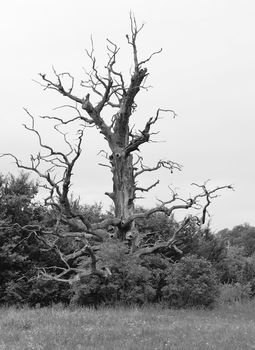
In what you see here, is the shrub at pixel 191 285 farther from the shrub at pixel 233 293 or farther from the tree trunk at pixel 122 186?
the tree trunk at pixel 122 186

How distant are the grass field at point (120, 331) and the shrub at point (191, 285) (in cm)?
281

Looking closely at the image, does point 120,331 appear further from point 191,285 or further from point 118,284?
point 191,285

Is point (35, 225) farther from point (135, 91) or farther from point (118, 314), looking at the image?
point (118, 314)

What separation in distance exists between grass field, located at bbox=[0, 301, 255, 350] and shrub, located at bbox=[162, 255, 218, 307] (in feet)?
9.22

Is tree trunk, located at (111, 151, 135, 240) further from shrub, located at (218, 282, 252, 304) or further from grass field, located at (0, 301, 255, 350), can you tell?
grass field, located at (0, 301, 255, 350)

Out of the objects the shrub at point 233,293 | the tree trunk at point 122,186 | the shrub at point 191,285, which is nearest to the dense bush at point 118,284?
the shrub at point 191,285

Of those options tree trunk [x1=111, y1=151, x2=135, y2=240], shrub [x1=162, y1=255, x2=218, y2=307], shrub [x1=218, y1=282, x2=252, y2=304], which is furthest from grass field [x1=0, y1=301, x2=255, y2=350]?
tree trunk [x1=111, y1=151, x2=135, y2=240]

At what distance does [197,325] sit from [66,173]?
30.6ft

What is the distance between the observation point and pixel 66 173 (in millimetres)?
20641

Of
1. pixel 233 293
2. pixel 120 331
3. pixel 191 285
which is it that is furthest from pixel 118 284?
pixel 233 293

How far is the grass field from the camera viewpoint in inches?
415

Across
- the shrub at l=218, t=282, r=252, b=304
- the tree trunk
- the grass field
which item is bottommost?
the grass field

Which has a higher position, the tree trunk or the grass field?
the tree trunk

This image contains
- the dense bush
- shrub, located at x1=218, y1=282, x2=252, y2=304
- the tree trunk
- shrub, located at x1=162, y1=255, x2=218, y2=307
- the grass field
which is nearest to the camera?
the grass field
